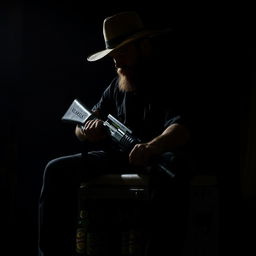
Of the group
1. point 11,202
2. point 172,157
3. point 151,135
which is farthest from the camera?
point 11,202

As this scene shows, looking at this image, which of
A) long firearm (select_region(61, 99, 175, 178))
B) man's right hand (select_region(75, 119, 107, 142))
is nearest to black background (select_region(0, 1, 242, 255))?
long firearm (select_region(61, 99, 175, 178))

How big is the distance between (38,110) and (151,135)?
0.77 metres

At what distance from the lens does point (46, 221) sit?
5.12 ft

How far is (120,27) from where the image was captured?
1809 millimetres

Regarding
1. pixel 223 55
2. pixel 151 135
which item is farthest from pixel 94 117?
pixel 223 55

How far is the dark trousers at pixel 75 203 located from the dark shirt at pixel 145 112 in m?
0.14

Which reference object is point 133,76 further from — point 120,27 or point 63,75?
point 63,75

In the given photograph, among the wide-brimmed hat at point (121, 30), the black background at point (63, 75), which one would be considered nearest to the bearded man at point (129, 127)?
the wide-brimmed hat at point (121, 30)

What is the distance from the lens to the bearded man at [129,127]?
1.53 meters

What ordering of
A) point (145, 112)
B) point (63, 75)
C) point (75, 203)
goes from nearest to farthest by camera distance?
1. point (75, 203)
2. point (145, 112)
3. point (63, 75)

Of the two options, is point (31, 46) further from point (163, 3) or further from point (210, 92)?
point (210, 92)

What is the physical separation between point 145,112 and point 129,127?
0.09 meters

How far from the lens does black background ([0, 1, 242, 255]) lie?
2.14m

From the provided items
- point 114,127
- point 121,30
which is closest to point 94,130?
point 114,127
